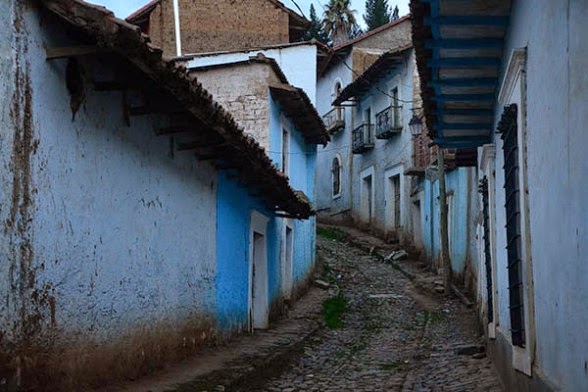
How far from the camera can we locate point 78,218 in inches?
256

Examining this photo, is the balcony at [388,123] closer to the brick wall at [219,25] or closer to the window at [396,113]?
the window at [396,113]

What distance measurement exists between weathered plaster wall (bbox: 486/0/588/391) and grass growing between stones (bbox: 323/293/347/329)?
10.1 metres

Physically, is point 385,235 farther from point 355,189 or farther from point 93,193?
point 93,193

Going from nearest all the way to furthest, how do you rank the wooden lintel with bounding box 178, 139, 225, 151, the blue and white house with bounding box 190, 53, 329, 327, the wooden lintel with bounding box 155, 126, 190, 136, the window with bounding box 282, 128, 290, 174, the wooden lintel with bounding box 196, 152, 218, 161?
1. the wooden lintel with bounding box 155, 126, 190, 136
2. the wooden lintel with bounding box 178, 139, 225, 151
3. the wooden lintel with bounding box 196, 152, 218, 161
4. the blue and white house with bounding box 190, 53, 329, 327
5. the window with bounding box 282, 128, 290, 174

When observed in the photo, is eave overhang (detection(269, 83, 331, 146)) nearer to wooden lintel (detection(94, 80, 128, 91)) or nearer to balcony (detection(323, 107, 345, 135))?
wooden lintel (detection(94, 80, 128, 91))

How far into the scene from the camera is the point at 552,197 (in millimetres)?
4629

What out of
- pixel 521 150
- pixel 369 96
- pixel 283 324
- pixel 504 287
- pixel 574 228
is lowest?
pixel 283 324

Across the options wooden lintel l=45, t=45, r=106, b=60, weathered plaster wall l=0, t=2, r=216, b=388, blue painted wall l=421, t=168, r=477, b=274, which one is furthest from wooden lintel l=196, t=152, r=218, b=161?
blue painted wall l=421, t=168, r=477, b=274

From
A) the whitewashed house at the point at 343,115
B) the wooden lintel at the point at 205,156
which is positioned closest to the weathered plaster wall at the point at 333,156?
the whitewashed house at the point at 343,115

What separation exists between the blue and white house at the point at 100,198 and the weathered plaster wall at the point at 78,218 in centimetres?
1

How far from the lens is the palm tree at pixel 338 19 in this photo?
41.1 metres

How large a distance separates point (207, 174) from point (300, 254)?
9.24 m

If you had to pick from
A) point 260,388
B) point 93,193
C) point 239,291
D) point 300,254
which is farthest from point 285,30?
point 93,193

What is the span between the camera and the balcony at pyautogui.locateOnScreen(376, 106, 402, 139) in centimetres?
2769
